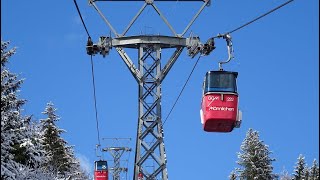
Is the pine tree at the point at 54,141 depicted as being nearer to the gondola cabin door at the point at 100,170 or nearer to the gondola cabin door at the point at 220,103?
the gondola cabin door at the point at 100,170

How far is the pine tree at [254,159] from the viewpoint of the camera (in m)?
58.9

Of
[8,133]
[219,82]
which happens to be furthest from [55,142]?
[219,82]

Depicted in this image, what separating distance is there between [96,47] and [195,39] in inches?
142

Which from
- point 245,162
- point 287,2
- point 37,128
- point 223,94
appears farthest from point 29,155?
point 245,162

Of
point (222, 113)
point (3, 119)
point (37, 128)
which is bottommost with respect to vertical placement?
point (222, 113)

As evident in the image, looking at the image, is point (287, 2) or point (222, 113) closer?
point (287, 2)

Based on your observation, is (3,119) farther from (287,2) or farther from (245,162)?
(245,162)

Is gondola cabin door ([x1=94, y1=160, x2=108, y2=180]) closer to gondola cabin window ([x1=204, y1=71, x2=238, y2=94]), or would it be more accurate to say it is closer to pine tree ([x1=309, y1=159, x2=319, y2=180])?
pine tree ([x1=309, y1=159, x2=319, y2=180])

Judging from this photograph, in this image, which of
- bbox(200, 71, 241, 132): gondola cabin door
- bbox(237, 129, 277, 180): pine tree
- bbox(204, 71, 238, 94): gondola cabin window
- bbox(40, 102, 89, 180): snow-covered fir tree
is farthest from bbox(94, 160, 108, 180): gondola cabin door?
bbox(204, 71, 238, 94): gondola cabin window

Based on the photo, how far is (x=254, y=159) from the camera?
60000mm

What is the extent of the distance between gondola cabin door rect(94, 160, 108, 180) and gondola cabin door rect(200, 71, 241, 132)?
30821 millimetres

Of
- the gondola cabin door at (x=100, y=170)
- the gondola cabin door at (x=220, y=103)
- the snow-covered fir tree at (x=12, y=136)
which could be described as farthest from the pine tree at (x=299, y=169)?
the gondola cabin door at (x=220, y=103)

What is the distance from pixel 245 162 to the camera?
60.2 m

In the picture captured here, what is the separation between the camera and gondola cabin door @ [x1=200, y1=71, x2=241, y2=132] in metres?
18.1
